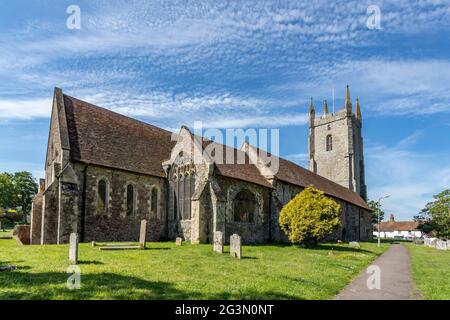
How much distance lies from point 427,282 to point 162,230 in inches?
682

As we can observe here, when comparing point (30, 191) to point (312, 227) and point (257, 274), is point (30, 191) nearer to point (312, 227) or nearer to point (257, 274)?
point (312, 227)

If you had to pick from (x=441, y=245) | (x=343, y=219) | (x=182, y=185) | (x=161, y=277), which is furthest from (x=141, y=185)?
(x=441, y=245)

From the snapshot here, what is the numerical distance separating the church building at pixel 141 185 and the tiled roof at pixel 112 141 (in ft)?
0.27

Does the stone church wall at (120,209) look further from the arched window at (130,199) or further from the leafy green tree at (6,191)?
the leafy green tree at (6,191)

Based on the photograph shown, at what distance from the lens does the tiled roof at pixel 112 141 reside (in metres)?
22.4

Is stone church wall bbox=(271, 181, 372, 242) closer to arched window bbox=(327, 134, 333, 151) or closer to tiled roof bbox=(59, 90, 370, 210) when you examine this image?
tiled roof bbox=(59, 90, 370, 210)

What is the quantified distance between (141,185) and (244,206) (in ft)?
25.5

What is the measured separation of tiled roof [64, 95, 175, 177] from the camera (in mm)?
22438

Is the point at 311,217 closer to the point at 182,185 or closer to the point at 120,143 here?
the point at 182,185

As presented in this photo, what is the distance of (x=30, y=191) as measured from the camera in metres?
65.2

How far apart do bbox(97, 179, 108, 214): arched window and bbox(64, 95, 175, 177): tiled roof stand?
1232 millimetres

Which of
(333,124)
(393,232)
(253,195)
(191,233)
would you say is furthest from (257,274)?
(393,232)

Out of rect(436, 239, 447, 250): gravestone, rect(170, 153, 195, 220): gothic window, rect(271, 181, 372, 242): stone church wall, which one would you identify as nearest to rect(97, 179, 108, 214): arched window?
rect(170, 153, 195, 220): gothic window
